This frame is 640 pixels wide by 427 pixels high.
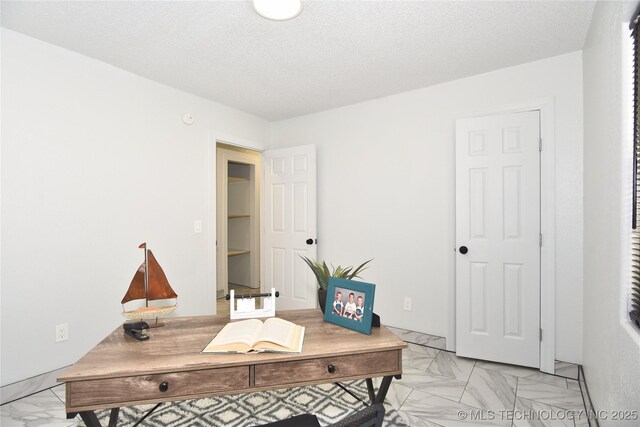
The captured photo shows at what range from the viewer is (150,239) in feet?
9.55

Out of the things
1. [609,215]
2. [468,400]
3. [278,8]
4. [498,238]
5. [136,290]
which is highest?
[278,8]

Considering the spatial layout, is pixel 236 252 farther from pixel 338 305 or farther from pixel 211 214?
pixel 338 305

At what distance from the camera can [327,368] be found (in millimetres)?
1402

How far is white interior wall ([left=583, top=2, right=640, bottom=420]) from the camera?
1.30m

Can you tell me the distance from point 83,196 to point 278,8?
1.97 metres

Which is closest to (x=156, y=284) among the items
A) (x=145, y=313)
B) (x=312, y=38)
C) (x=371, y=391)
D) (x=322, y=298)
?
(x=145, y=313)

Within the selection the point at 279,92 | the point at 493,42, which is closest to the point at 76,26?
the point at 279,92

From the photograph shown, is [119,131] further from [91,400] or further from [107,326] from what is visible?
[91,400]

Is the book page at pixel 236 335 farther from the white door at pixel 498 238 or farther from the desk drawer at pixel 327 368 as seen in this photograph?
the white door at pixel 498 238

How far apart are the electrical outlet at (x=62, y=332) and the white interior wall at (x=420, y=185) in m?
2.40

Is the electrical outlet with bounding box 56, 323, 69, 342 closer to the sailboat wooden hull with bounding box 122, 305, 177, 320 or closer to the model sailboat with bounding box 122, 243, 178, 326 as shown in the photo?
the model sailboat with bounding box 122, 243, 178, 326

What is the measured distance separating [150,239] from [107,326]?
0.76 m

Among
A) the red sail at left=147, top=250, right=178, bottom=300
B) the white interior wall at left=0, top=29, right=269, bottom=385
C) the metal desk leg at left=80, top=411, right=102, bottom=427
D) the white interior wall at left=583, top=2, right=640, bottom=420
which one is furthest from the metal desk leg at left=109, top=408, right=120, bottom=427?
the white interior wall at left=583, top=2, right=640, bottom=420

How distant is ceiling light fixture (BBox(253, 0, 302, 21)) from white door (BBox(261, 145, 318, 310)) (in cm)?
198
